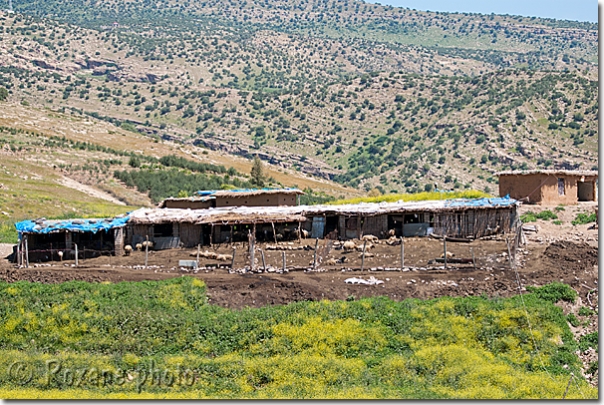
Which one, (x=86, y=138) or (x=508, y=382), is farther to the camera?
(x=86, y=138)

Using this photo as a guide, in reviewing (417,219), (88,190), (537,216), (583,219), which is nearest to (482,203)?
(417,219)

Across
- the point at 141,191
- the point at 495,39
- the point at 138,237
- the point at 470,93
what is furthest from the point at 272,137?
the point at 495,39

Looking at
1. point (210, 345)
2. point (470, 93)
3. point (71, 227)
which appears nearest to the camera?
point (210, 345)

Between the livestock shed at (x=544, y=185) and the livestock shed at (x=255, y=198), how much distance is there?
425 inches

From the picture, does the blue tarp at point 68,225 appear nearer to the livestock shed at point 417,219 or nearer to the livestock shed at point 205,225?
the livestock shed at point 205,225

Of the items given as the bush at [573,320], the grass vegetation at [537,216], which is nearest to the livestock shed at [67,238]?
the grass vegetation at [537,216]

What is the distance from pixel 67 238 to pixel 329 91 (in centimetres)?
8860

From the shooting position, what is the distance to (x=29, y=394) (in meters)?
15.6

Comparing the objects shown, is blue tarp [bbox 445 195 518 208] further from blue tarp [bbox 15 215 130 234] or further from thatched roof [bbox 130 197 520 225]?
blue tarp [bbox 15 215 130 234]

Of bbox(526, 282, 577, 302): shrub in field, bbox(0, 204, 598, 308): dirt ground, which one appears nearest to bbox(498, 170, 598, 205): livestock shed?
bbox(0, 204, 598, 308): dirt ground

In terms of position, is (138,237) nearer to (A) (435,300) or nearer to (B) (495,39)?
(A) (435,300)

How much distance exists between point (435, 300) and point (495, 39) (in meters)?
180

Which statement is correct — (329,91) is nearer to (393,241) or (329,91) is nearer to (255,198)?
(255,198)

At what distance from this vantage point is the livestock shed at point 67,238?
28.7 meters
